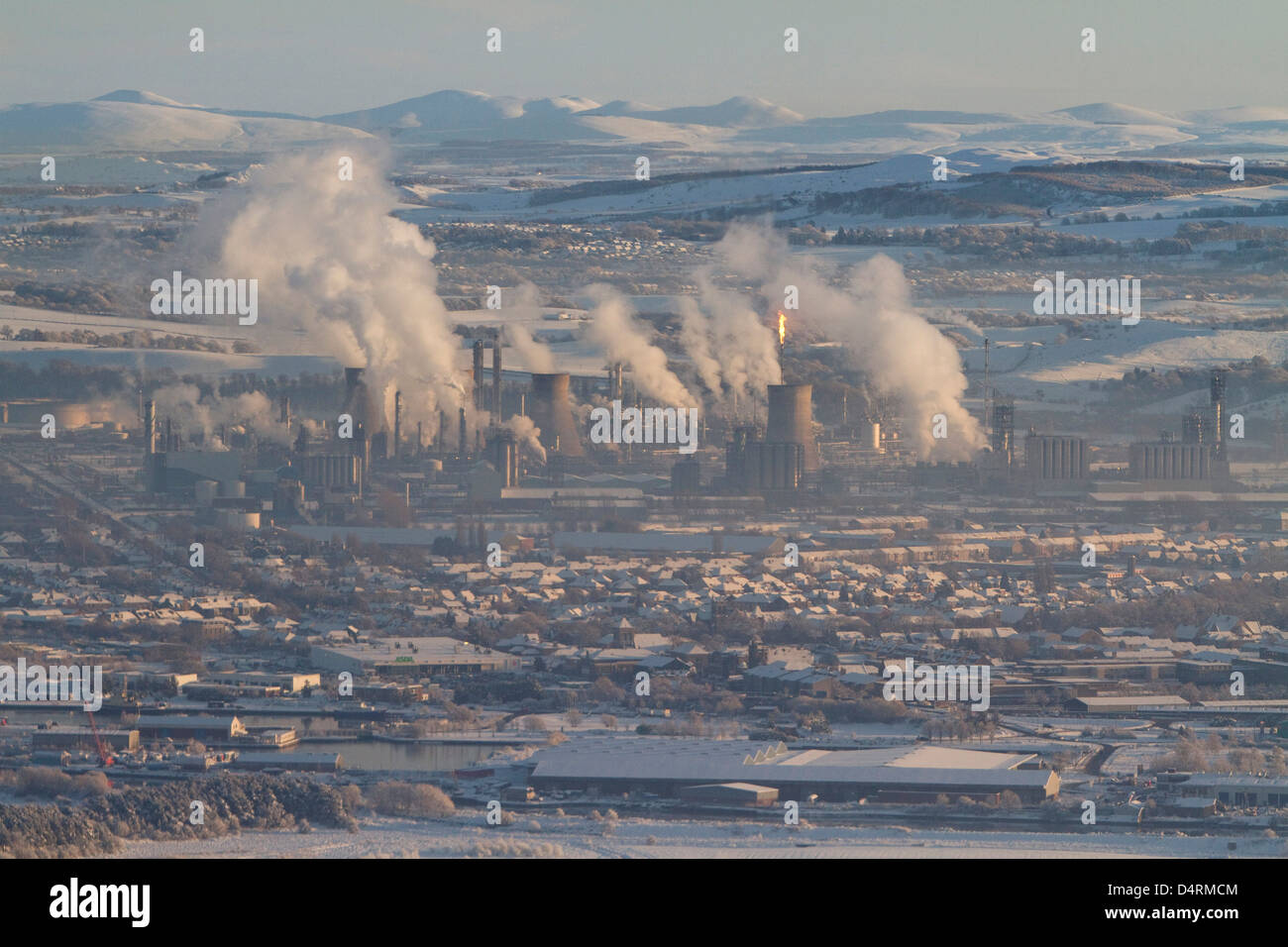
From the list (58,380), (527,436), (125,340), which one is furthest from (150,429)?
(125,340)

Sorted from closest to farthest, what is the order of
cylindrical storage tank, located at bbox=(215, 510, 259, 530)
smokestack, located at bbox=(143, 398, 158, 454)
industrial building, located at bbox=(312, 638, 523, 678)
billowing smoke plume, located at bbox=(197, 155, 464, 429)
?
industrial building, located at bbox=(312, 638, 523, 678) → cylindrical storage tank, located at bbox=(215, 510, 259, 530) → smokestack, located at bbox=(143, 398, 158, 454) → billowing smoke plume, located at bbox=(197, 155, 464, 429)

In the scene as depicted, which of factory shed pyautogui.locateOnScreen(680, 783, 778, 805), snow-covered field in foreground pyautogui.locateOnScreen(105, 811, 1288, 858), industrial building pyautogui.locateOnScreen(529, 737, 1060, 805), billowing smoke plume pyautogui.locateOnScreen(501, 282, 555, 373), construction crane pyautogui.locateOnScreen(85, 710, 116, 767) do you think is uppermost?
billowing smoke plume pyautogui.locateOnScreen(501, 282, 555, 373)

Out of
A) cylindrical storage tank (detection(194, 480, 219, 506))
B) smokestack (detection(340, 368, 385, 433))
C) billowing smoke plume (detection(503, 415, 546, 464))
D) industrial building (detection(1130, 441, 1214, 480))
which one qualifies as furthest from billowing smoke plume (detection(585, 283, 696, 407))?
cylindrical storage tank (detection(194, 480, 219, 506))

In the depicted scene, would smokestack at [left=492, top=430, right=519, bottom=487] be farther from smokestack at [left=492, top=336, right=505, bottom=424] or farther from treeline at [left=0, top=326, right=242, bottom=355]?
treeline at [left=0, top=326, right=242, bottom=355]

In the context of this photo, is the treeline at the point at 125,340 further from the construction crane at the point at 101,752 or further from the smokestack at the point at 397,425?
the construction crane at the point at 101,752

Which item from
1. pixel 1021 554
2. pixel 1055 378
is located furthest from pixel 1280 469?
pixel 1021 554

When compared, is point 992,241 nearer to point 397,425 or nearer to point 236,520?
point 397,425

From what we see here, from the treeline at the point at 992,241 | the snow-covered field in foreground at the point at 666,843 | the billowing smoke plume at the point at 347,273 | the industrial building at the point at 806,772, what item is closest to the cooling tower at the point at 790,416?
the billowing smoke plume at the point at 347,273
